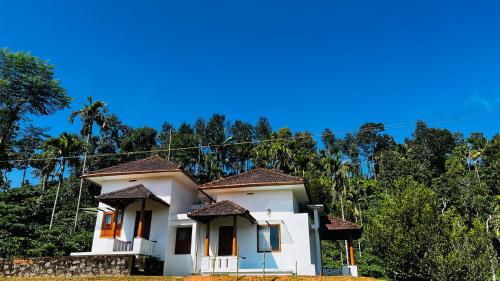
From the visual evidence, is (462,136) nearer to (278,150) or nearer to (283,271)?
(278,150)

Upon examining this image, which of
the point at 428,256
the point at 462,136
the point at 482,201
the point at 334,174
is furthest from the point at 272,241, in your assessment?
the point at 462,136

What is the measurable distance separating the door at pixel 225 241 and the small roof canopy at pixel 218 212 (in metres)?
1.42

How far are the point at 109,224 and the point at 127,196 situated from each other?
2.90 m

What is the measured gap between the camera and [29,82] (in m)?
40.8

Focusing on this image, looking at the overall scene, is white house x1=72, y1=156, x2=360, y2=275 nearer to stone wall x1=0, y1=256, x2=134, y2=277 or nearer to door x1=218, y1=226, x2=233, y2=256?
door x1=218, y1=226, x2=233, y2=256

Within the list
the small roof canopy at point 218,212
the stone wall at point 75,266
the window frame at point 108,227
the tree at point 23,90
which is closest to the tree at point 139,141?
the tree at point 23,90

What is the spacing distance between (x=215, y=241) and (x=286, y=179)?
5074mm

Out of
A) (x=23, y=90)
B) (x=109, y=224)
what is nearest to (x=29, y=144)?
(x=23, y=90)

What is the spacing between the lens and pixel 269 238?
1920cm

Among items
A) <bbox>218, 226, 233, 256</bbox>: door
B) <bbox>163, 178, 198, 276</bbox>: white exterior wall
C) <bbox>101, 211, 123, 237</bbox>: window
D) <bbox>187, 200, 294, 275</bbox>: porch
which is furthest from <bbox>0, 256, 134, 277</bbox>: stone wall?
<bbox>218, 226, 233, 256</bbox>: door

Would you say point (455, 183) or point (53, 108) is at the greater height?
point (53, 108)

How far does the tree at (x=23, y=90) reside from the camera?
38.7 metres

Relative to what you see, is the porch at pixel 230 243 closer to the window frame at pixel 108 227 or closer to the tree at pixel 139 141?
the window frame at pixel 108 227

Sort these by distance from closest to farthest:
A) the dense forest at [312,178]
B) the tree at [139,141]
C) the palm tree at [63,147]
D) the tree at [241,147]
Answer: the dense forest at [312,178] < the palm tree at [63,147] < the tree at [139,141] < the tree at [241,147]
